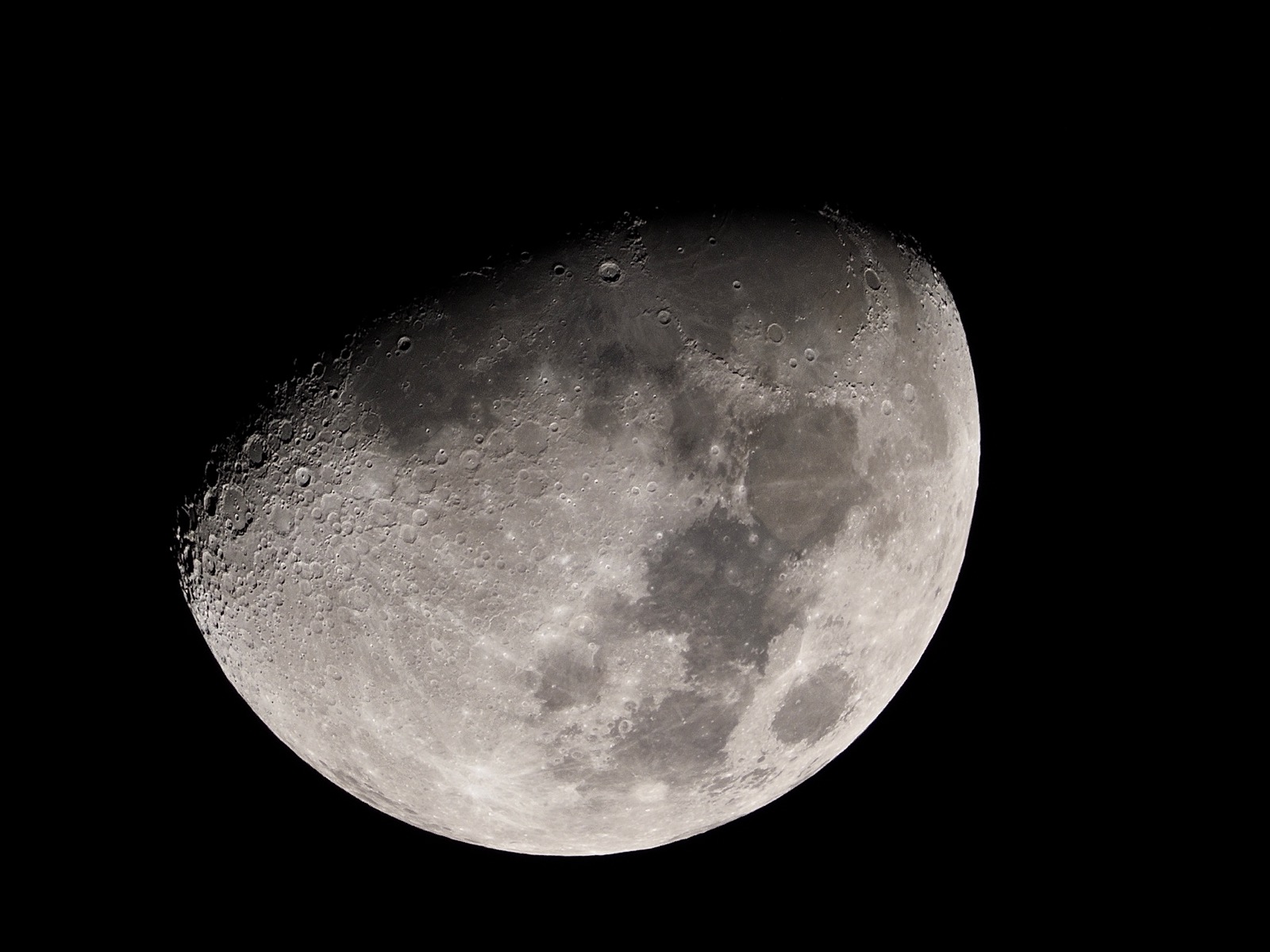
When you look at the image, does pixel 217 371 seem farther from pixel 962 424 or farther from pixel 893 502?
pixel 962 424

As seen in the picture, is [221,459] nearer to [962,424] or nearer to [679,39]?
[679,39]

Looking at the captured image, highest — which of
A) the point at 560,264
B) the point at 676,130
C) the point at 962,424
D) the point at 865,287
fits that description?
the point at 676,130

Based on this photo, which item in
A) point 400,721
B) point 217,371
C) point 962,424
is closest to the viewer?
point 217,371

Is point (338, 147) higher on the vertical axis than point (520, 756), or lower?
higher

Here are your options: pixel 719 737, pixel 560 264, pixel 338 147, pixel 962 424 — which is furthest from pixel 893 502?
pixel 338 147

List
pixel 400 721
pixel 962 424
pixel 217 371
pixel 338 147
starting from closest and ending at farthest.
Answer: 1. pixel 338 147
2. pixel 217 371
3. pixel 400 721
4. pixel 962 424

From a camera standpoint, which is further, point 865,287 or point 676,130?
point 865,287
